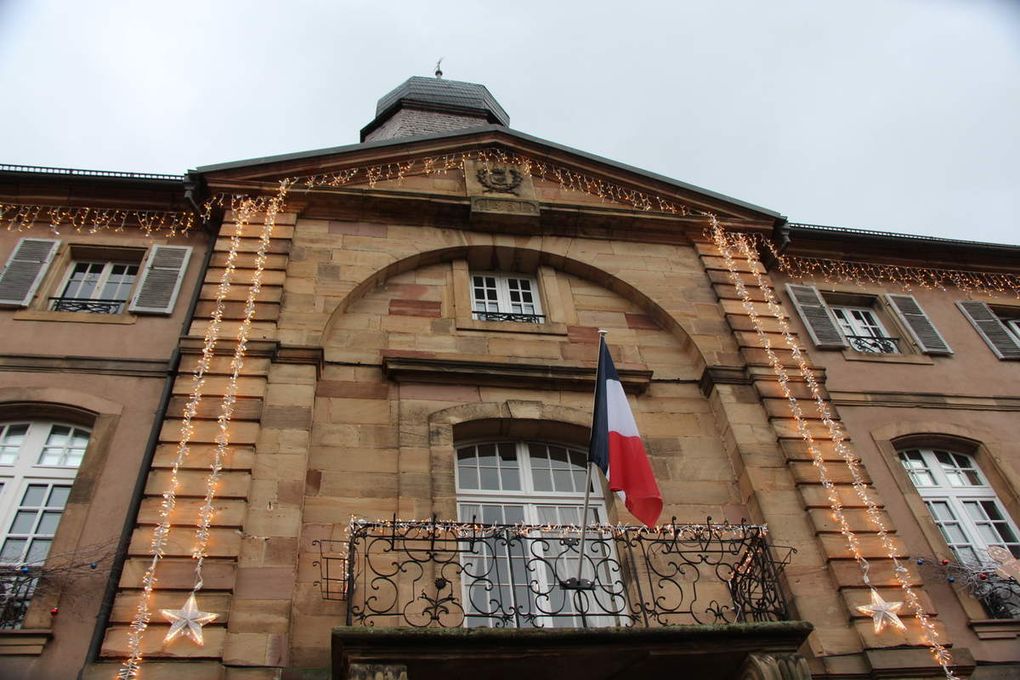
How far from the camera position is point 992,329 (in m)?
13.1

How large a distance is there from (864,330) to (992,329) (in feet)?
6.08

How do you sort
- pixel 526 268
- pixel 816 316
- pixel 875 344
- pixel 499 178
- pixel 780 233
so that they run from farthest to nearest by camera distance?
pixel 780 233 → pixel 499 178 → pixel 875 344 → pixel 816 316 → pixel 526 268

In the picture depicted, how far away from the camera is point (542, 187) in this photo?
1342cm

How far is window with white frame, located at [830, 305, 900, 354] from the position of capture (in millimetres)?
12562

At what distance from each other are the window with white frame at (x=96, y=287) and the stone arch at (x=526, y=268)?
9.12ft

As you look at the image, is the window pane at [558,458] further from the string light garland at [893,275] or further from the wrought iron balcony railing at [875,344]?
the string light garland at [893,275]

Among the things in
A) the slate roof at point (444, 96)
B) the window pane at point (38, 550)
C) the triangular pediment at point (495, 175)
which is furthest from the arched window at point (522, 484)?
the slate roof at point (444, 96)

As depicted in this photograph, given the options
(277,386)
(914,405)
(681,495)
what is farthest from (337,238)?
(914,405)

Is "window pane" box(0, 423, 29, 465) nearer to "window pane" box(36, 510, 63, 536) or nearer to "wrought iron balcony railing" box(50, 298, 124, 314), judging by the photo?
"window pane" box(36, 510, 63, 536)

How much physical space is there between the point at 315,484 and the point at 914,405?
24.1 ft

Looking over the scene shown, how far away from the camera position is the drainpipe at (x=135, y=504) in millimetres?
7158

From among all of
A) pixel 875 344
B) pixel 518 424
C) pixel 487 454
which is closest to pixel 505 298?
pixel 518 424

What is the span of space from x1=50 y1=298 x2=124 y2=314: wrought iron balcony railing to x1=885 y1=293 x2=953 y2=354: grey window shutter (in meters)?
10.3

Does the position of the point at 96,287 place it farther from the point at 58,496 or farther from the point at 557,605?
the point at 557,605
